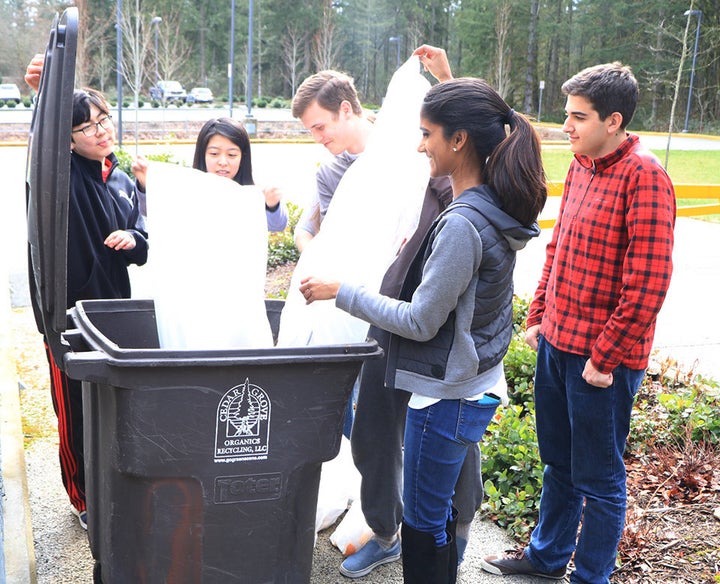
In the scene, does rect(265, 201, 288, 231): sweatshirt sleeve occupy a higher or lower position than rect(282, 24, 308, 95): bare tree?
lower

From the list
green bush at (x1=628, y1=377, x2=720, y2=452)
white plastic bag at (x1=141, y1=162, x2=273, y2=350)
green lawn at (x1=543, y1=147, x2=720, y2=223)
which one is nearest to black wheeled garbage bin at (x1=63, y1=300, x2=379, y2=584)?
white plastic bag at (x1=141, y1=162, x2=273, y2=350)

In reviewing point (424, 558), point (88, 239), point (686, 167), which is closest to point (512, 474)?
point (424, 558)

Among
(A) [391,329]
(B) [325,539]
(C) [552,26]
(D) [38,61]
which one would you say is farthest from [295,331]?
(C) [552,26]

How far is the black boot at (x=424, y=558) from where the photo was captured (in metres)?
2.31

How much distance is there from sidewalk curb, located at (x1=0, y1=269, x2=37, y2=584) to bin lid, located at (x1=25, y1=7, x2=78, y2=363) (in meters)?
0.75

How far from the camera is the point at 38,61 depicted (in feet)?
9.37

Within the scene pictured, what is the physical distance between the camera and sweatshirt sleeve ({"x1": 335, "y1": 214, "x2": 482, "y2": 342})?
2.03 m

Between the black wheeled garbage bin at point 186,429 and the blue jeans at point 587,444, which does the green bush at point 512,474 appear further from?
the black wheeled garbage bin at point 186,429

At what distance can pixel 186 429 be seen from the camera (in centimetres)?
194

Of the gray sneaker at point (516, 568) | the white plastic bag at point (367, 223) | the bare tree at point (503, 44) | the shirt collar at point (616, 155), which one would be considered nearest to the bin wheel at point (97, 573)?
the white plastic bag at point (367, 223)

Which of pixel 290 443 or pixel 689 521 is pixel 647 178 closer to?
pixel 290 443

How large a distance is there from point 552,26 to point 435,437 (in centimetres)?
4967

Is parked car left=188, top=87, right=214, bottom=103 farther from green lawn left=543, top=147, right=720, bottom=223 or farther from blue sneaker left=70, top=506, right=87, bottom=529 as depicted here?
blue sneaker left=70, top=506, right=87, bottom=529

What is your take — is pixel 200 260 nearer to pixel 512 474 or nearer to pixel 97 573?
pixel 97 573
